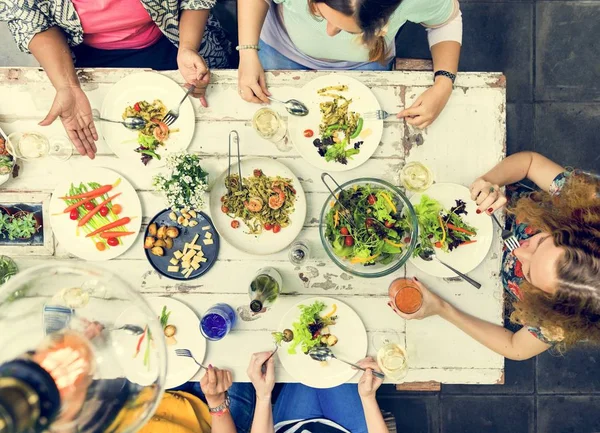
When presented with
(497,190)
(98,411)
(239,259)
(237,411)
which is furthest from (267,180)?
(237,411)

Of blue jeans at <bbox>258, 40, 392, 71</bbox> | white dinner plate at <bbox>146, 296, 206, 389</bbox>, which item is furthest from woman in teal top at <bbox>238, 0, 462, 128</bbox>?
white dinner plate at <bbox>146, 296, 206, 389</bbox>

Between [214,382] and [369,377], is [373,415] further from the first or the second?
[214,382]

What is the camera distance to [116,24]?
6.88ft

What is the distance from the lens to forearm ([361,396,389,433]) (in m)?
2.00

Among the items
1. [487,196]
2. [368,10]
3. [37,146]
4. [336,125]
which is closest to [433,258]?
[487,196]

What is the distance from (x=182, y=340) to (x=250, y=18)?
1.31m

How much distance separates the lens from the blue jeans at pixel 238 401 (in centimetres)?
228

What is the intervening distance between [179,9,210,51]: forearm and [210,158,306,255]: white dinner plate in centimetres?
57

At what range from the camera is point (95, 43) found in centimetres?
222

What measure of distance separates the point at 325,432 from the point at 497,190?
1.33 m

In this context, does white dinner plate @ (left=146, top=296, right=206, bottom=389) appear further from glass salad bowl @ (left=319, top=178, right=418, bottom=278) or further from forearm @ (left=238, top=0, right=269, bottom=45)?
forearm @ (left=238, top=0, right=269, bottom=45)

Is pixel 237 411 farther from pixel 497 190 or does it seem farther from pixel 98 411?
pixel 497 190

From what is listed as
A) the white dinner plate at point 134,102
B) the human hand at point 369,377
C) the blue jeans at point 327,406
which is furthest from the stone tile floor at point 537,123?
the white dinner plate at point 134,102

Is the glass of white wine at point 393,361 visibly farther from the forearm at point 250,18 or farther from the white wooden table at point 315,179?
the forearm at point 250,18
